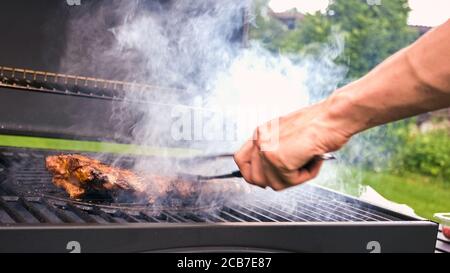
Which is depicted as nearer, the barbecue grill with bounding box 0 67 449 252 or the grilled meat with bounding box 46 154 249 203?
the barbecue grill with bounding box 0 67 449 252

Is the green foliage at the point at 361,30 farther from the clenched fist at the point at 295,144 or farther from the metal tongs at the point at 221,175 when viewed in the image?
the clenched fist at the point at 295,144

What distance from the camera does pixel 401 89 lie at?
1.45 meters

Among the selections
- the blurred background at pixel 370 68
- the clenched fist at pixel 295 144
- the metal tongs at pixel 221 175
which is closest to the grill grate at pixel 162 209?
the metal tongs at pixel 221 175

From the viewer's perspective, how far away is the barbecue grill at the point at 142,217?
1.59 metres

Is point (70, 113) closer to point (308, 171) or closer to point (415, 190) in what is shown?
point (308, 171)

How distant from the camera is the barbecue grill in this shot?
5.21 feet

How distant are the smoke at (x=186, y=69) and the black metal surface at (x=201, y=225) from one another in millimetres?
529

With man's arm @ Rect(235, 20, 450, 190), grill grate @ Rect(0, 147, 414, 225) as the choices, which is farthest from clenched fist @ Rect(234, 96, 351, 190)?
grill grate @ Rect(0, 147, 414, 225)

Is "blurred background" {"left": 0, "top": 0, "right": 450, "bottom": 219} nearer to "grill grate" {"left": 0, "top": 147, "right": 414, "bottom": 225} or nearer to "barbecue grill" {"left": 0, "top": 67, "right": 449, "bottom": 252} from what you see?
"barbecue grill" {"left": 0, "top": 67, "right": 449, "bottom": 252}

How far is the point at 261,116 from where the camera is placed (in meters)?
2.70

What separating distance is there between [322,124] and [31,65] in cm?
156

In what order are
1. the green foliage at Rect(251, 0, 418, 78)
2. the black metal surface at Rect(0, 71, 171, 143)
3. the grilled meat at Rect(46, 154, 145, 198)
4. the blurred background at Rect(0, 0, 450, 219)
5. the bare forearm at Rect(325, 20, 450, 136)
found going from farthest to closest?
the green foliage at Rect(251, 0, 418, 78)
the blurred background at Rect(0, 0, 450, 219)
the black metal surface at Rect(0, 71, 171, 143)
the grilled meat at Rect(46, 154, 145, 198)
the bare forearm at Rect(325, 20, 450, 136)

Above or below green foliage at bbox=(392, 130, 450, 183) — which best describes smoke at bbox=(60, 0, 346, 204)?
above

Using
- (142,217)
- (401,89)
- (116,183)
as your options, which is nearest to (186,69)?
(116,183)
